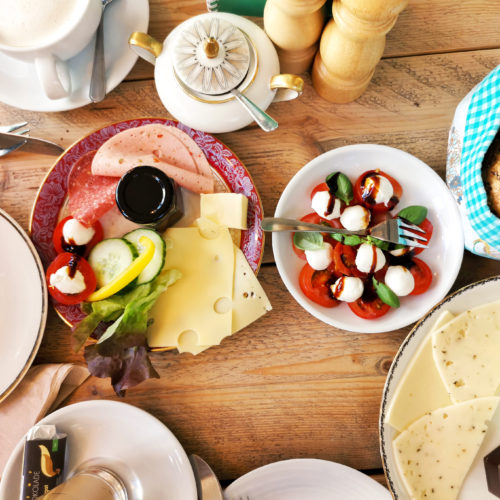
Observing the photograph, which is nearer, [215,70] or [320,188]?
[215,70]

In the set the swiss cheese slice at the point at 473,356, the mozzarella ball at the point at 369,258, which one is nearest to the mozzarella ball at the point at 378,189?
the mozzarella ball at the point at 369,258

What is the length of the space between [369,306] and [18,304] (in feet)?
2.54

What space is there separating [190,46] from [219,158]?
26cm

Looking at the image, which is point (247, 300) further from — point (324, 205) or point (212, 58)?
point (212, 58)

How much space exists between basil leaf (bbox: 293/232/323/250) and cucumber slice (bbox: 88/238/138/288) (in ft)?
1.17

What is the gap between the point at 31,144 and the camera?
45.7 inches

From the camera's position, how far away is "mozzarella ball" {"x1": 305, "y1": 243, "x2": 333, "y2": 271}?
108 centimetres

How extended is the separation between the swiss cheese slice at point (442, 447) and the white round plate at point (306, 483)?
8 centimetres

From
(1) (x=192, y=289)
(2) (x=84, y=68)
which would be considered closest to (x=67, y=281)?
(1) (x=192, y=289)

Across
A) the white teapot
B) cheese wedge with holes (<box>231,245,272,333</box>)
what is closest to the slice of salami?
the white teapot

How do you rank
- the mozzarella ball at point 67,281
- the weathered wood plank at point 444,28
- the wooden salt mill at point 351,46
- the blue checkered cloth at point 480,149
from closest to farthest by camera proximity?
the wooden salt mill at point 351,46 < the blue checkered cloth at point 480,149 < the mozzarella ball at point 67,281 < the weathered wood plank at point 444,28

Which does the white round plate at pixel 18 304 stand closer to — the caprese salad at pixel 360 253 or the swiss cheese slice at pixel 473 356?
the caprese salad at pixel 360 253

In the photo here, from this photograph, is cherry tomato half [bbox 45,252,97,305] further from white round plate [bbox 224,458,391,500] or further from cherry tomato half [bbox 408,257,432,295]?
cherry tomato half [bbox 408,257,432,295]

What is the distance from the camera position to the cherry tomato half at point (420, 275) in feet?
3.52
